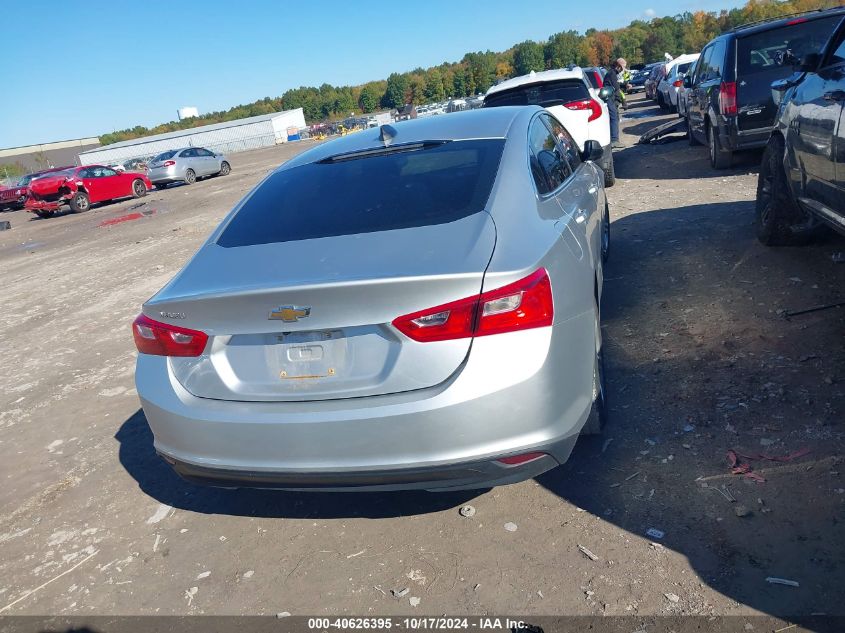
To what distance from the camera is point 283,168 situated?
413cm

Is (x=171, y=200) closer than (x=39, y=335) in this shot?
No

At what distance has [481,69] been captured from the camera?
12375cm

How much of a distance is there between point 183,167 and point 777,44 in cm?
2560

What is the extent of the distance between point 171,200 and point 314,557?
2212 cm

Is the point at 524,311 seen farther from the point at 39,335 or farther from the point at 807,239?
the point at 39,335

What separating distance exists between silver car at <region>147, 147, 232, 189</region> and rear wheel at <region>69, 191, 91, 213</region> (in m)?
5.00

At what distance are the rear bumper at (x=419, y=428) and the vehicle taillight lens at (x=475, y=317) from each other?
2.3 inches

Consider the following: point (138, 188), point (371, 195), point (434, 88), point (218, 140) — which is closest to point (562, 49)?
point (434, 88)

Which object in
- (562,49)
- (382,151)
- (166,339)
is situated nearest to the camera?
(166,339)

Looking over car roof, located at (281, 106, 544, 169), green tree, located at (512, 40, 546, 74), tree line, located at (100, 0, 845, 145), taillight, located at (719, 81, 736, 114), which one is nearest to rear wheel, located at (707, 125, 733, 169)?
taillight, located at (719, 81, 736, 114)

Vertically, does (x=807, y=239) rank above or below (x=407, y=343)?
below

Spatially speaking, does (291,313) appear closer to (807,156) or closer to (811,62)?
(807,156)

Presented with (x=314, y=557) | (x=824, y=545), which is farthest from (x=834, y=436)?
(x=314, y=557)

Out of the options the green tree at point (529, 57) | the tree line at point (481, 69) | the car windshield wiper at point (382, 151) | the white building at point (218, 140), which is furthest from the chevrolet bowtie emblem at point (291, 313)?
the green tree at point (529, 57)
